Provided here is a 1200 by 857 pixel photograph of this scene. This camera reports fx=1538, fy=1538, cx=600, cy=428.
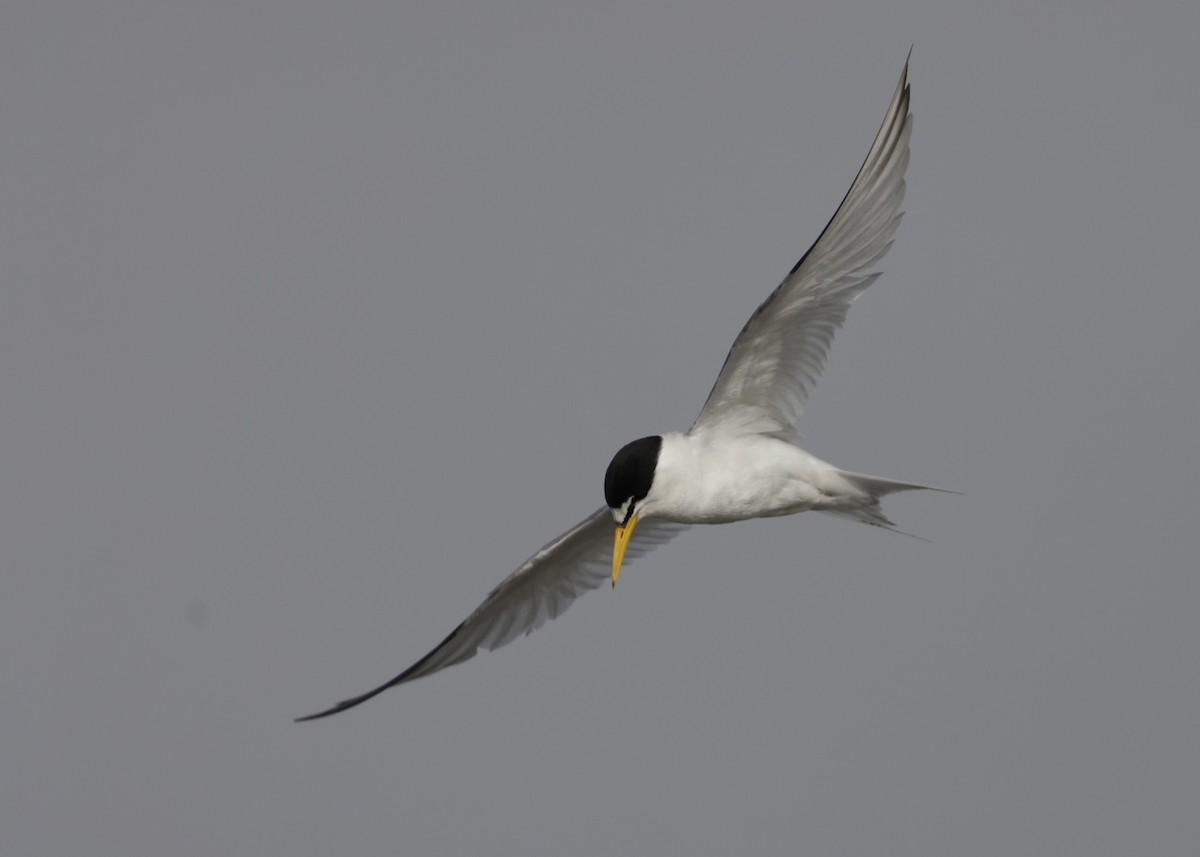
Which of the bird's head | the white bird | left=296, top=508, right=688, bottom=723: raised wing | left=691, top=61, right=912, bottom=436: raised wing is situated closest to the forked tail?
the white bird

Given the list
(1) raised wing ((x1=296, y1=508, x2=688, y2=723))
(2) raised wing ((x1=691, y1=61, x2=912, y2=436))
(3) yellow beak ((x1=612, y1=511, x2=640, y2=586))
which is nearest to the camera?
(2) raised wing ((x1=691, y1=61, x2=912, y2=436))

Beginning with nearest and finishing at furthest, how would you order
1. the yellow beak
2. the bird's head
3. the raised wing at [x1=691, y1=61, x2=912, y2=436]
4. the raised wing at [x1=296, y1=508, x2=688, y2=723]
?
the raised wing at [x1=691, y1=61, x2=912, y2=436]
the bird's head
the yellow beak
the raised wing at [x1=296, y1=508, x2=688, y2=723]

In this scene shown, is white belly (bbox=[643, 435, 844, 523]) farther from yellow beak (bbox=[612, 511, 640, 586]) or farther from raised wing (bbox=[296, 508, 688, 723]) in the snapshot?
raised wing (bbox=[296, 508, 688, 723])

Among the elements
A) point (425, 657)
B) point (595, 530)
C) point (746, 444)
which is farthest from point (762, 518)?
point (425, 657)

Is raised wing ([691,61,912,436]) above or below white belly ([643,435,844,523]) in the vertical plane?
above

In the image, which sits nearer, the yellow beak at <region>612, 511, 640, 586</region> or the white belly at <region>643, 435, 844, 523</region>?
the white belly at <region>643, 435, 844, 523</region>

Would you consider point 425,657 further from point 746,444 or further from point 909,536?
point 909,536

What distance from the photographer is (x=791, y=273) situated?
409 cm

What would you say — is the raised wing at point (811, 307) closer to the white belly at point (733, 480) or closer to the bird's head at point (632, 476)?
the white belly at point (733, 480)

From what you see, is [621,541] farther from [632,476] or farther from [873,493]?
[873,493]

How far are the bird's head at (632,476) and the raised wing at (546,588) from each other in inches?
25.7

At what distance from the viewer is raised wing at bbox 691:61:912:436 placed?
161 inches

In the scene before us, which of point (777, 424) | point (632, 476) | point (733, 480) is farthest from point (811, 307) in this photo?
→ point (632, 476)

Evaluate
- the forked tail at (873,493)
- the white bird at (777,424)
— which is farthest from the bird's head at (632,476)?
the forked tail at (873,493)
